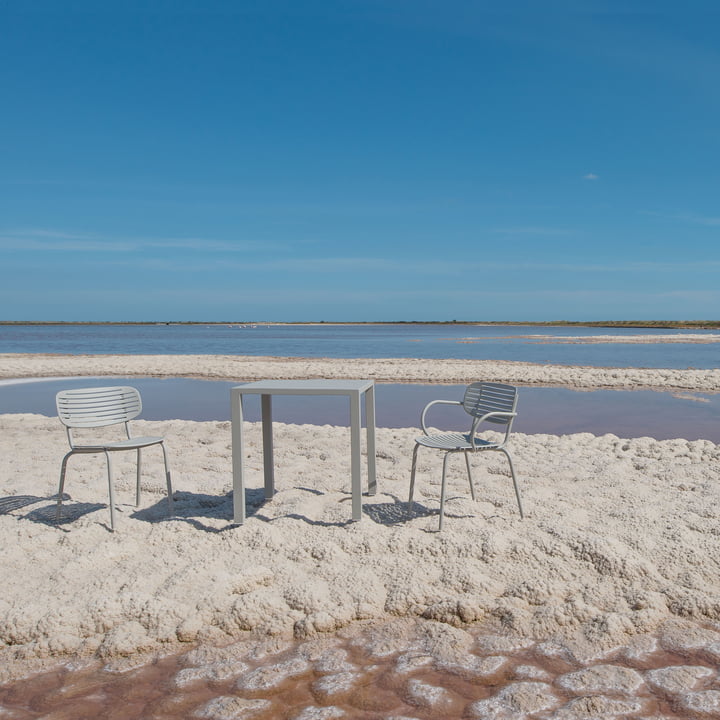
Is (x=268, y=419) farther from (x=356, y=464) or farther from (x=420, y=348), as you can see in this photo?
(x=420, y=348)

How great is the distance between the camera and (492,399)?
4.30 metres

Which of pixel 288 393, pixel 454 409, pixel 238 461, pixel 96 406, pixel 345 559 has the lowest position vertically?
pixel 454 409

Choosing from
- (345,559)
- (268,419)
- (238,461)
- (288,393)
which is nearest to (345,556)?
(345,559)

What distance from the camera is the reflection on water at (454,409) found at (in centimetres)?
813

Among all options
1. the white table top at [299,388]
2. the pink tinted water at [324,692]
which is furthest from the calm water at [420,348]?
the pink tinted water at [324,692]

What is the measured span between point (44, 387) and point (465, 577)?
40.9ft

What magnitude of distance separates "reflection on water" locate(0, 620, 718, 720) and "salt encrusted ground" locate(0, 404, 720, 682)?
12 centimetres

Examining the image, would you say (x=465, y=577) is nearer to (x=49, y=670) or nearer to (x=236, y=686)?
(x=236, y=686)

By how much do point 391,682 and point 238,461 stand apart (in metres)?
1.70

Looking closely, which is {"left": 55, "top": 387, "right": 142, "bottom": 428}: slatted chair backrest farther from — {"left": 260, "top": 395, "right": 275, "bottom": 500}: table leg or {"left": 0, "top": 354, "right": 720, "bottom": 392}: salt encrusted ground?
{"left": 0, "top": 354, "right": 720, "bottom": 392}: salt encrusted ground

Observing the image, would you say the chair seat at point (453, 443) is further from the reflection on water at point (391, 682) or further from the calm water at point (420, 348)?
the calm water at point (420, 348)

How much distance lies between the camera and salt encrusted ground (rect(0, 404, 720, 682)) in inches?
106

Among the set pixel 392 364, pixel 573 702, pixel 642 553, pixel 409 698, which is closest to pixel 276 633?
pixel 409 698

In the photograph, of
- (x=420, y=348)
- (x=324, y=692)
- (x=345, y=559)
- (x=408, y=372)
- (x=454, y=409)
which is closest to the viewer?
(x=324, y=692)
